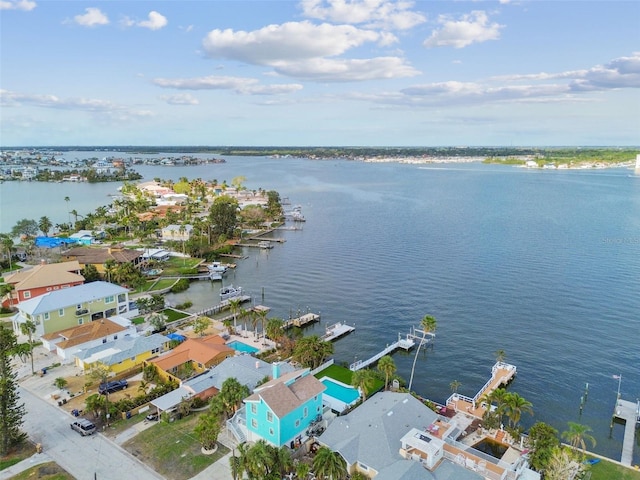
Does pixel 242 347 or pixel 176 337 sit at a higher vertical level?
pixel 176 337

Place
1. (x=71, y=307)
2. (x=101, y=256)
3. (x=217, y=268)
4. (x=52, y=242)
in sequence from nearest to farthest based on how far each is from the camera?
1. (x=71, y=307)
2. (x=101, y=256)
3. (x=217, y=268)
4. (x=52, y=242)

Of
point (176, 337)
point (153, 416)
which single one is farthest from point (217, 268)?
point (153, 416)

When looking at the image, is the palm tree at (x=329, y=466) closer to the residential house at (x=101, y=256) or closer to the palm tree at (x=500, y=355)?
the palm tree at (x=500, y=355)

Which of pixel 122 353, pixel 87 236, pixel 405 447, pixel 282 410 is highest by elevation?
pixel 87 236

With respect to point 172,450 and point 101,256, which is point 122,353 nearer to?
point 172,450

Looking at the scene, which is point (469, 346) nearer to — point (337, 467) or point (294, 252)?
point (337, 467)

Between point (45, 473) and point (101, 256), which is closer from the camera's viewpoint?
point (45, 473)

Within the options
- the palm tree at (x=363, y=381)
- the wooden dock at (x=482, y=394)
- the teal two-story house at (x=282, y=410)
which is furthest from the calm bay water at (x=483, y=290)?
the teal two-story house at (x=282, y=410)

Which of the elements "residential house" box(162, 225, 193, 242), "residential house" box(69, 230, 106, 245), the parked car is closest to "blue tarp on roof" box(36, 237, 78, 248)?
"residential house" box(69, 230, 106, 245)
